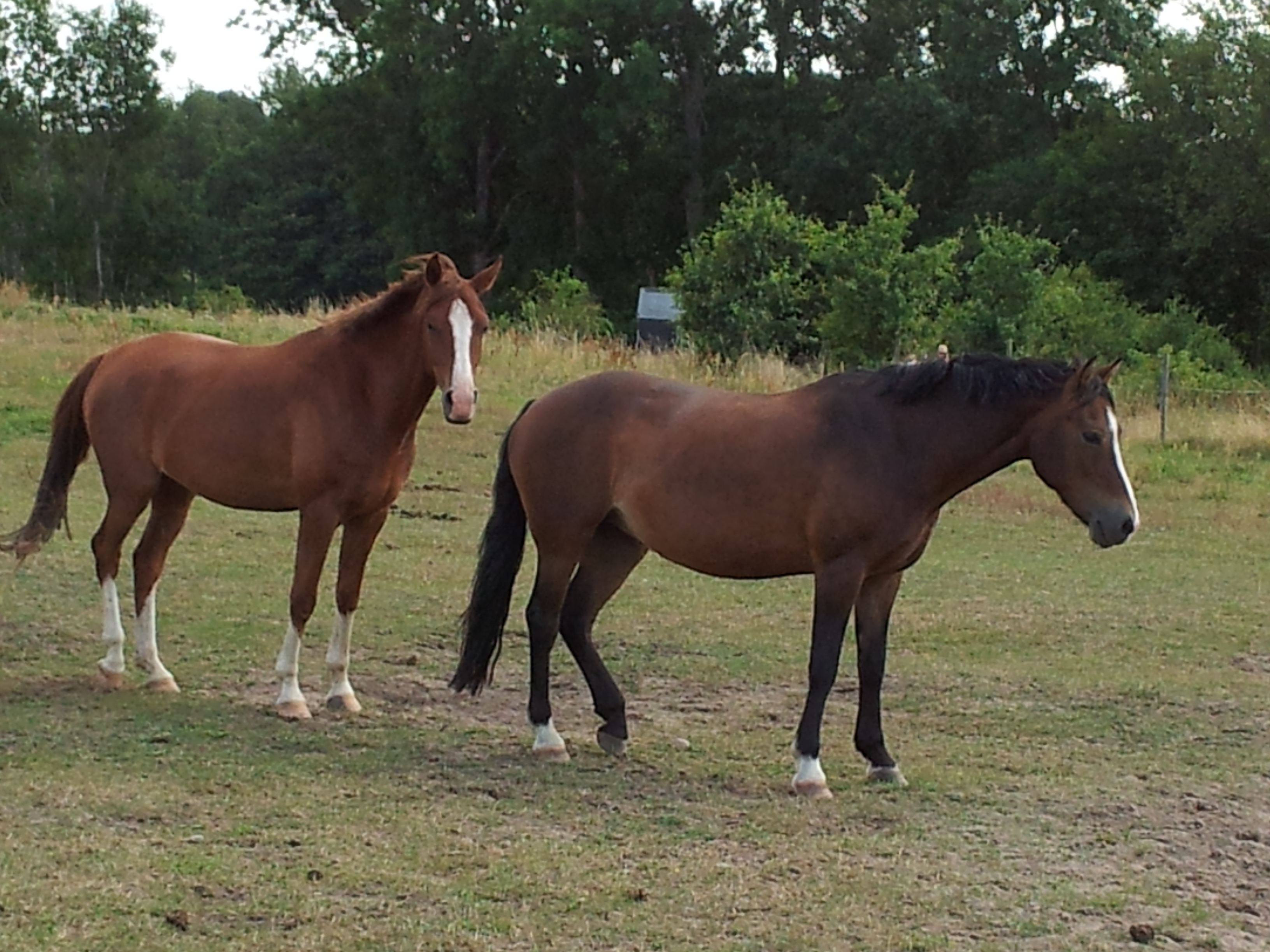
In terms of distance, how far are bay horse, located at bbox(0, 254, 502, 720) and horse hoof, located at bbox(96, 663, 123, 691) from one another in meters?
0.01

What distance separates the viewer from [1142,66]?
38.8 metres

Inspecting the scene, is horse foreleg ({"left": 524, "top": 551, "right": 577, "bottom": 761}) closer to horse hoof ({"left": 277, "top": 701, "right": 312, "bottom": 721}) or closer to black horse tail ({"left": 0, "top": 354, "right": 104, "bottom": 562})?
horse hoof ({"left": 277, "top": 701, "right": 312, "bottom": 721})

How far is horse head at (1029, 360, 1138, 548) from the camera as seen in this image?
5590 millimetres

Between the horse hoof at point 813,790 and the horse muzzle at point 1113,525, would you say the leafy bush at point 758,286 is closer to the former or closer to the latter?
the horse muzzle at point 1113,525

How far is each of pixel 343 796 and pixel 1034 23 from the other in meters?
42.8

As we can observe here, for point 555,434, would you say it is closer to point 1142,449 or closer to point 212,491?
point 212,491

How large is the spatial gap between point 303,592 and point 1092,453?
3408 mm

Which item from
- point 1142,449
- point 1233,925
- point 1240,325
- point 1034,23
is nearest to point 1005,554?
point 1142,449

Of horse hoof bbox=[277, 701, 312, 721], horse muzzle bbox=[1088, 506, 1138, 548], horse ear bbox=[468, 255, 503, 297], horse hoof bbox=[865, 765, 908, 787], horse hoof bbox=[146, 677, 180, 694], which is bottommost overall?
horse hoof bbox=[146, 677, 180, 694]

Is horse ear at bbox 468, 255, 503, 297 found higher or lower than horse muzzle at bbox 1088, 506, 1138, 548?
higher

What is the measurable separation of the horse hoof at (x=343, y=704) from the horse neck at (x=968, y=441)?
109 inches

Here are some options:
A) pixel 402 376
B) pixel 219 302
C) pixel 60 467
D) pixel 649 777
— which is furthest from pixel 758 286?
pixel 649 777

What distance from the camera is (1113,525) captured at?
559 cm

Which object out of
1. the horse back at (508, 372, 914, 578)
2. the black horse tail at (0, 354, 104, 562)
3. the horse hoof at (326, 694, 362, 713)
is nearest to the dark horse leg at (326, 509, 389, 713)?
the horse hoof at (326, 694, 362, 713)
